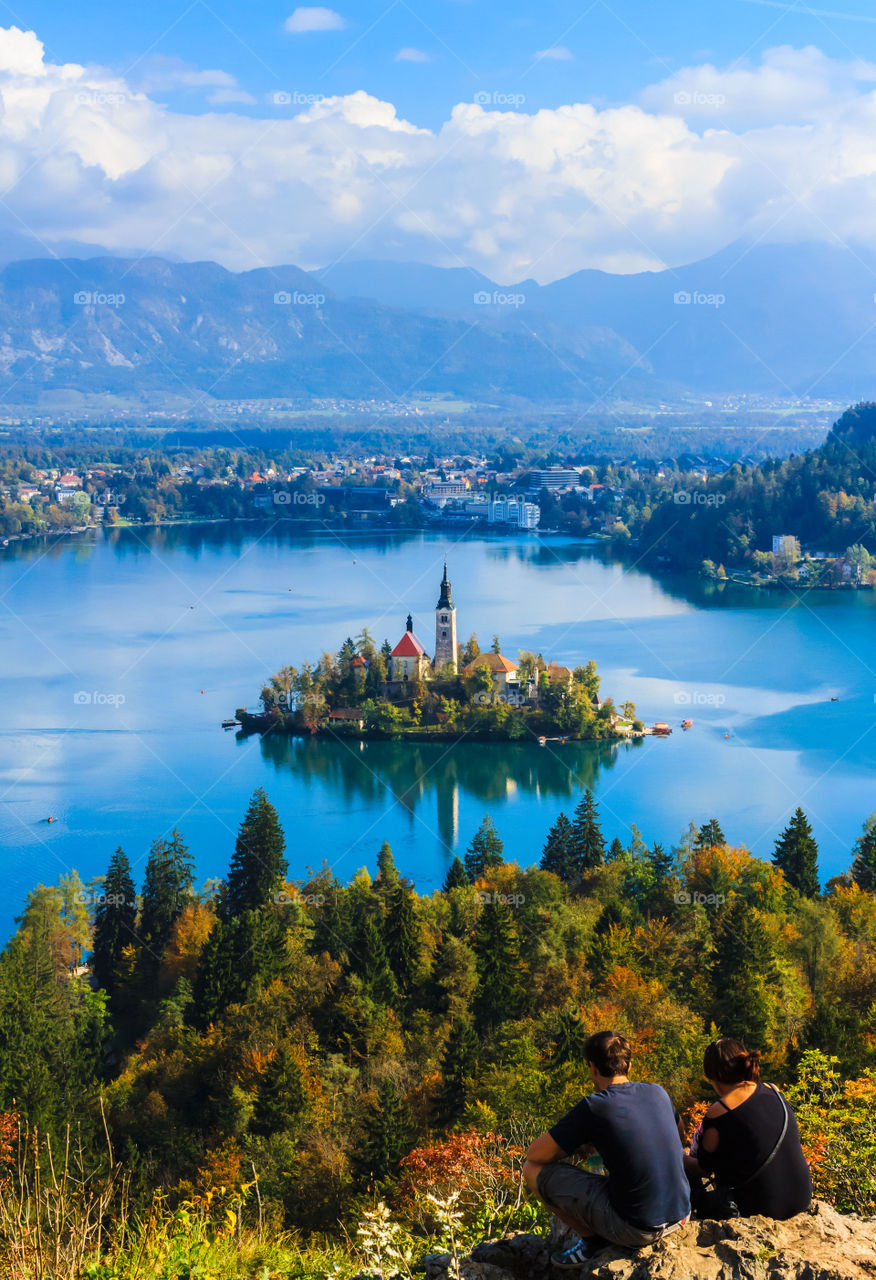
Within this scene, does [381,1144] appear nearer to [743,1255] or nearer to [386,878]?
[743,1255]

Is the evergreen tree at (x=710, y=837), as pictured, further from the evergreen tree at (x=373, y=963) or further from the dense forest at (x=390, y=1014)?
the evergreen tree at (x=373, y=963)

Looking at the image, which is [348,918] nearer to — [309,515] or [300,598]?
[300,598]

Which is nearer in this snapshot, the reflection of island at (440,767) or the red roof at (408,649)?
the reflection of island at (440,767)

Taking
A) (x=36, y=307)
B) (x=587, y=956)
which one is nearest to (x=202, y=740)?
(x=587, y=956)

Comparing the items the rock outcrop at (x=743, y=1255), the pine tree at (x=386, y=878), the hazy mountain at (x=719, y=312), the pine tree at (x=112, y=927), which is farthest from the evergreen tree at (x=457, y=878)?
the hazy mountain at (x=719, y=312)

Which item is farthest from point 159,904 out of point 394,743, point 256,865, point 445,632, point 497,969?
point 445,632

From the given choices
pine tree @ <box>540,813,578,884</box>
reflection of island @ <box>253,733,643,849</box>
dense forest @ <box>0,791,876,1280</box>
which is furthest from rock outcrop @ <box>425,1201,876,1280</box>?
reflection of island @ <box>253,733,643,849</box>

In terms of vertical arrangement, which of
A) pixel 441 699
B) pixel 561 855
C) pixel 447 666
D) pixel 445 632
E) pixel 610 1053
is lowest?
pixel 561 855
